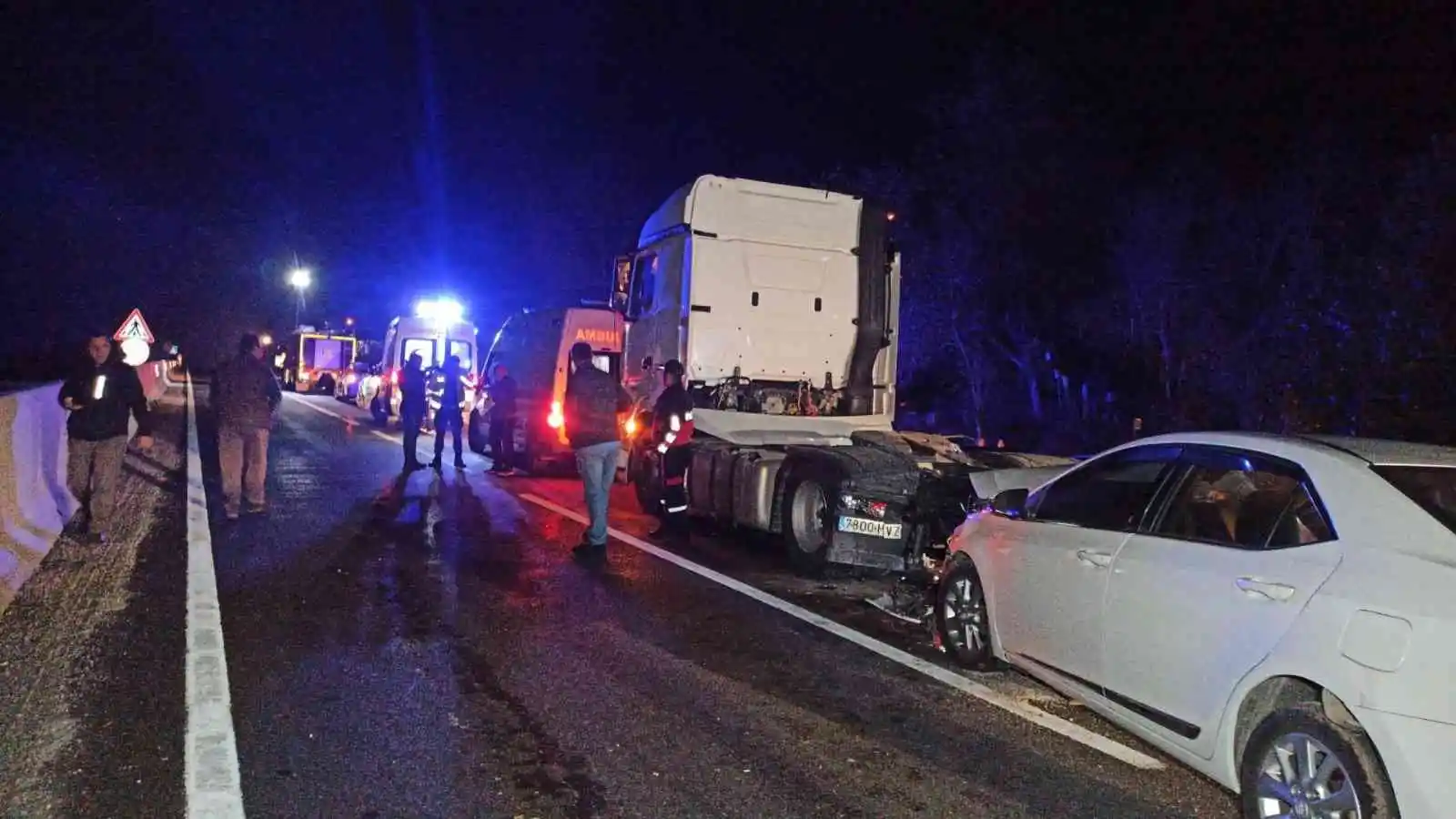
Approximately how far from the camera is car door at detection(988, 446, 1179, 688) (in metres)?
5.05

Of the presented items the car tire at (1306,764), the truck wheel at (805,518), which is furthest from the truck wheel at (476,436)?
the car tire at (1306,764)

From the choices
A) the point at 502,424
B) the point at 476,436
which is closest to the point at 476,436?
the point at 476,436

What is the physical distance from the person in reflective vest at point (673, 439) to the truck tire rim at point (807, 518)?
1.94 metres

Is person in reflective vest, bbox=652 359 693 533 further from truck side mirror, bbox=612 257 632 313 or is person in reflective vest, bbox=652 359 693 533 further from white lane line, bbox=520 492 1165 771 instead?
truck side mirror, bbox=612 257 632 313

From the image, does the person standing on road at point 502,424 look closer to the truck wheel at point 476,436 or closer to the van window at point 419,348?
the truck wheel at point 476,436

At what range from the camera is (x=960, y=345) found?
86.0ft

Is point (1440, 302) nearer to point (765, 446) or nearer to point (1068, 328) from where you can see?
point (1068, 328)

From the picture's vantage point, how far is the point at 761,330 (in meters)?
11.9

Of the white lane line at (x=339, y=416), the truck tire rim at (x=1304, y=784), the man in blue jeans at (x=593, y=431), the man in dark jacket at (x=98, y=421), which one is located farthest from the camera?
the white lane line at (x=339, y=416)

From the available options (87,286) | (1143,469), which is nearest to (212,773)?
(1143,469)

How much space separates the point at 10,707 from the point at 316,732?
1.49 metres

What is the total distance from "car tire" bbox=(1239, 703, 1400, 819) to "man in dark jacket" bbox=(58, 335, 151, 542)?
26.7 feet

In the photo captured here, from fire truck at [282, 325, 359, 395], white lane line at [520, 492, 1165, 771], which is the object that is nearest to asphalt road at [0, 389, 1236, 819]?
white lane line at [520, 492, 1165, 771]

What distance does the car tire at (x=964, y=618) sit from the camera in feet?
20.6
